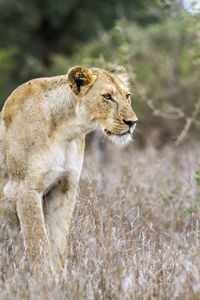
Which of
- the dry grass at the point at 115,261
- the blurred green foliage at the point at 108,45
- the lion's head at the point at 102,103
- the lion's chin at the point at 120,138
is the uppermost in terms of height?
the blurred green foliage at the point at 108,45

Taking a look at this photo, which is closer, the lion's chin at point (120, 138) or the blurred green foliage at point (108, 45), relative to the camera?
the lion's chin at point (120, 138)

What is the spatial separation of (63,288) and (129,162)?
4152 millimetres

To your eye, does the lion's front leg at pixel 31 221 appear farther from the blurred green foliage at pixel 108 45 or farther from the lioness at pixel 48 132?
the blurred green foliage at pixel 108 45

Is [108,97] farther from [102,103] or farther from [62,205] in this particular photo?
[62,205]

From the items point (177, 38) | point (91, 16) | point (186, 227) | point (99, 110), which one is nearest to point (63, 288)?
point (99, 110)

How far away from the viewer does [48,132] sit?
3.75 metres

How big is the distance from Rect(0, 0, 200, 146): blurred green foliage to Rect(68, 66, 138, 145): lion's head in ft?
14.3

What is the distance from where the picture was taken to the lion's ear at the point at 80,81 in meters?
3.73

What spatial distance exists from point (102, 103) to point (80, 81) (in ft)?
0.70

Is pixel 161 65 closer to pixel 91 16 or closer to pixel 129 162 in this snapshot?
pixel 129 162

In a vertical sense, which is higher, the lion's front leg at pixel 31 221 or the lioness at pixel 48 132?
the lioness at pixel 48 132

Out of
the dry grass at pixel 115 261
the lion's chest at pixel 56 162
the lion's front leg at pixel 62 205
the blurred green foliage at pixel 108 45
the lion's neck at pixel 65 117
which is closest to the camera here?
the dry grass at pixel 115 261

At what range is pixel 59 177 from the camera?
380 centimetres

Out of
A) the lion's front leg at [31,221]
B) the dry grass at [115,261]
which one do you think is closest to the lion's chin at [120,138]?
the dry grass at [115,261]
